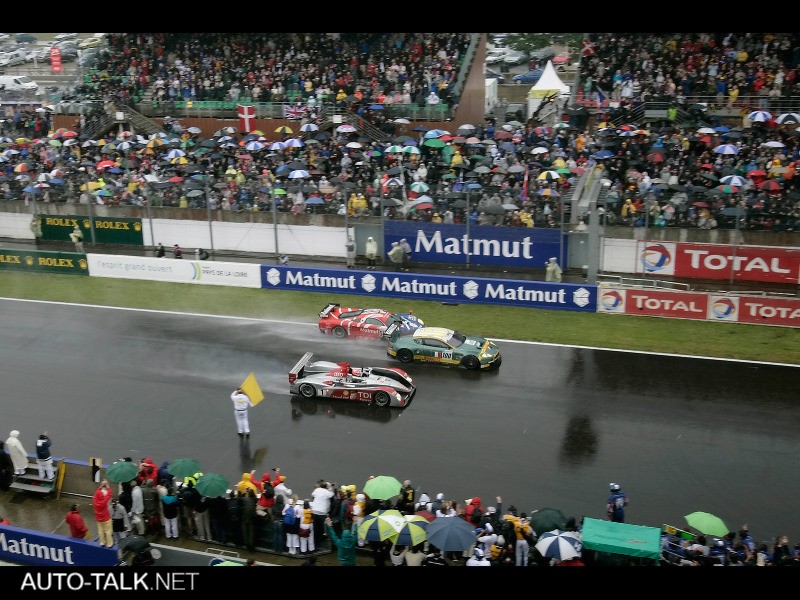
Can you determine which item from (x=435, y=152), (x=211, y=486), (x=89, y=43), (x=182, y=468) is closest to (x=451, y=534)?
(x=211, y=486)

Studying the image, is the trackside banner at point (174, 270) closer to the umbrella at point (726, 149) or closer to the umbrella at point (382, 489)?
the umbrella at point (382, 489)

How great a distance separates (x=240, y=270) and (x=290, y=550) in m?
16.9

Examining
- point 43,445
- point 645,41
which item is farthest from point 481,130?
point 43,445

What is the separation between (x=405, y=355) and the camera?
2448 cm

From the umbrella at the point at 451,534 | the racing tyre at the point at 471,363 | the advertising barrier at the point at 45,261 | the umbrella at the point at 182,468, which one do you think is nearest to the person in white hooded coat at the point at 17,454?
the umbrella at the point at 182,468

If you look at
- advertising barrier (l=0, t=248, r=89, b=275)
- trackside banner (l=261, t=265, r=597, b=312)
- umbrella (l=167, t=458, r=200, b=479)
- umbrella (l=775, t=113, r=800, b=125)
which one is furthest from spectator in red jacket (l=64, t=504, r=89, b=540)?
umbrella (l=775, t=113, r=800, b=125)

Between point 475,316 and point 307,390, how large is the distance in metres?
7.81

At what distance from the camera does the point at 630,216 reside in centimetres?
3020

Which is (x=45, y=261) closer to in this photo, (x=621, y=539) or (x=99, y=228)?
(x=99, y=228)

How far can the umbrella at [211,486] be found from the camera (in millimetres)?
16156

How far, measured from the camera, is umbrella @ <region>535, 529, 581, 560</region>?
1426 cm

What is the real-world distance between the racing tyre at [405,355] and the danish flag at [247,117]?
2429 cm
